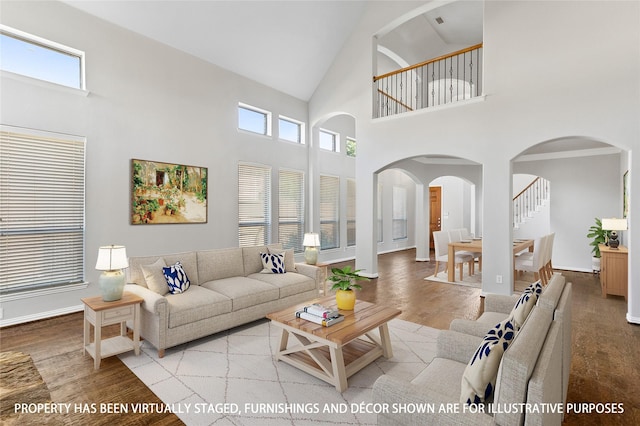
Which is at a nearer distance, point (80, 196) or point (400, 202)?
point (80, 196)

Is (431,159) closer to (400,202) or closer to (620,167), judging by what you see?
(400,202)

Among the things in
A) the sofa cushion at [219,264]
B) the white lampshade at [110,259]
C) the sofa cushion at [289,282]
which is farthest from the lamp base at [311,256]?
the white lampshade at [110,259]

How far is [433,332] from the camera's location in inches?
144

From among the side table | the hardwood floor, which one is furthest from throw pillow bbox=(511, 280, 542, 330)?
the side table

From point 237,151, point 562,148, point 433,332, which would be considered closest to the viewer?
point 433,332

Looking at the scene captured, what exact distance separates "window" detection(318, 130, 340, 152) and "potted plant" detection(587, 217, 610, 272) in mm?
5915

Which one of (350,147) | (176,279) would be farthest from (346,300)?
(350,147)

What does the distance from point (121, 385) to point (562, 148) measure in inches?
348

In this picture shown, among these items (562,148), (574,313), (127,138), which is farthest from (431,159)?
(127,138)

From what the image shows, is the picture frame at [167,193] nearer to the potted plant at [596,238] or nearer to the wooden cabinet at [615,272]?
the wooden cabinet at [615,272]

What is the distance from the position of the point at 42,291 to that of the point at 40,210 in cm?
→ 103

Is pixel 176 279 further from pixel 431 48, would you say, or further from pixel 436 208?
pixel 436 208

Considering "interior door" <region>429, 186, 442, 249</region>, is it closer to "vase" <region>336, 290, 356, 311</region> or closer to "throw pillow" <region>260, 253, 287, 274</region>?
"throw pillow" <region>260, 253, 287, 274</region>

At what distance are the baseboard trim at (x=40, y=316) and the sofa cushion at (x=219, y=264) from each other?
74.1 inches
